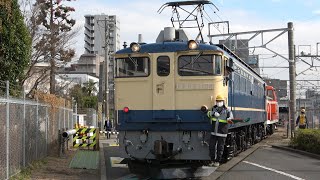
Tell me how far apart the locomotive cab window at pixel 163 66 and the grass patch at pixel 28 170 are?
163 inches

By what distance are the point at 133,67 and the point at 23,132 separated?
3.38 metres

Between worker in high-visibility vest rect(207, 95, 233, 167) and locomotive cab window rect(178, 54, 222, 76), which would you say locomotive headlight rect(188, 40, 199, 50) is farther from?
worker in high-visibility vest rect(207, 95, 233, 167)

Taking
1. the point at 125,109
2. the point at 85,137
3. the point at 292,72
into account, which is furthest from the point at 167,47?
the point at 292,72

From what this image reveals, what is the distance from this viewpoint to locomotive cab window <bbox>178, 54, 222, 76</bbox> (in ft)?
36.2

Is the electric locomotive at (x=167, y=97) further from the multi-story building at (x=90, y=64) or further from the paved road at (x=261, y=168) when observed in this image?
the multi-story building at (x=90, y=64)

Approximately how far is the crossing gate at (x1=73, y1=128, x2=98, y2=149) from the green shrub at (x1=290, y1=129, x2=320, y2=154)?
28.4ft

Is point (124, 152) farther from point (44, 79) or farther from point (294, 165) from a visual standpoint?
point (44, 79)

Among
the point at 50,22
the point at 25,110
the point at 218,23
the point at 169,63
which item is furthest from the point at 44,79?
the point at 169,63

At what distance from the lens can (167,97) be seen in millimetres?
11156

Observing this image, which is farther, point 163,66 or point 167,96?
point 163,66

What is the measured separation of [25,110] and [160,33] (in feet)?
13.8

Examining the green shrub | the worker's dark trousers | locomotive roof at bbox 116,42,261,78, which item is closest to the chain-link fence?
locomotive roof at bbox 116,42,261,78

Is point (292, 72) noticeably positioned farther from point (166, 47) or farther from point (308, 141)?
point (166, 47)

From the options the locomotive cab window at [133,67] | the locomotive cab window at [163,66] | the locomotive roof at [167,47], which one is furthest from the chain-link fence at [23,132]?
the locomotive cab window at [163,66]
